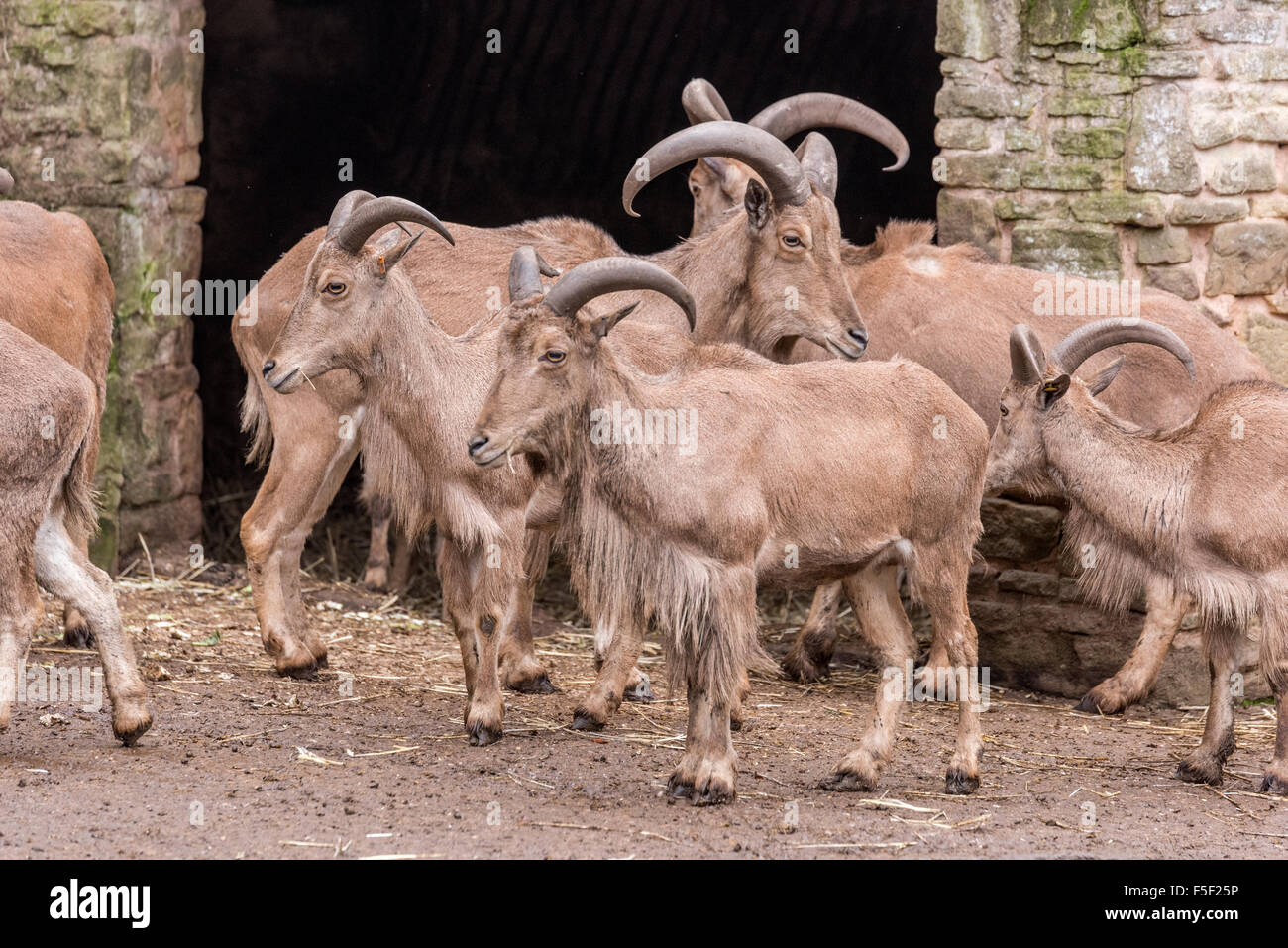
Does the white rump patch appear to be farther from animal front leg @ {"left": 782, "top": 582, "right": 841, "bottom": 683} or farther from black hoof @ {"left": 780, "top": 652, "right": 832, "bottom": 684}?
black hoof @ {"left": 780, "top": 652, "right": 832, "bottom": 684}

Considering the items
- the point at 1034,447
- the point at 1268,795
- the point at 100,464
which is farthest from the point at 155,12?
the point at 1268,795

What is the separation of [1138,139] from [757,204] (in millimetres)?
1899

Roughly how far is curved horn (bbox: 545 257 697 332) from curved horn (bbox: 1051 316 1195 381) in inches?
71.8

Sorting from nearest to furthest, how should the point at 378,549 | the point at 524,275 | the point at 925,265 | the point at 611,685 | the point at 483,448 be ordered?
the point at 483,448 < the point at 524,275 < the point at 611,685 < the point at 925,265 < the point at 378,549

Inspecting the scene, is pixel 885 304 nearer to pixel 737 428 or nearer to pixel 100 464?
pixel 737 428

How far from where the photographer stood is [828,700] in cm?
755

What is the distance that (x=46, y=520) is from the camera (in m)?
5.87

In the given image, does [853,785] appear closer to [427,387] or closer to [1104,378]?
[1104,378]

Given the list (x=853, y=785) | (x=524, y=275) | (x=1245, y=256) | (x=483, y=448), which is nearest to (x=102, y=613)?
(x=483, y=448)

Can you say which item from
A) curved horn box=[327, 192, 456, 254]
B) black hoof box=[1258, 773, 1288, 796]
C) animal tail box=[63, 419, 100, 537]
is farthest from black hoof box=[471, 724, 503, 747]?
black hoof box=[1258, 773, 1288, 796]

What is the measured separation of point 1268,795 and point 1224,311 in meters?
2.58

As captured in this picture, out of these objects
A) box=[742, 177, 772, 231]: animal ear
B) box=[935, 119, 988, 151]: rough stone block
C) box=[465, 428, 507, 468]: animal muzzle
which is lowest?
box=[465, 428, 507, 468]: animal muzzle

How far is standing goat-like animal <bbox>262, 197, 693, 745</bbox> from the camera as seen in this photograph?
626cm

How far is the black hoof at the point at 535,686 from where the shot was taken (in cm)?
737
